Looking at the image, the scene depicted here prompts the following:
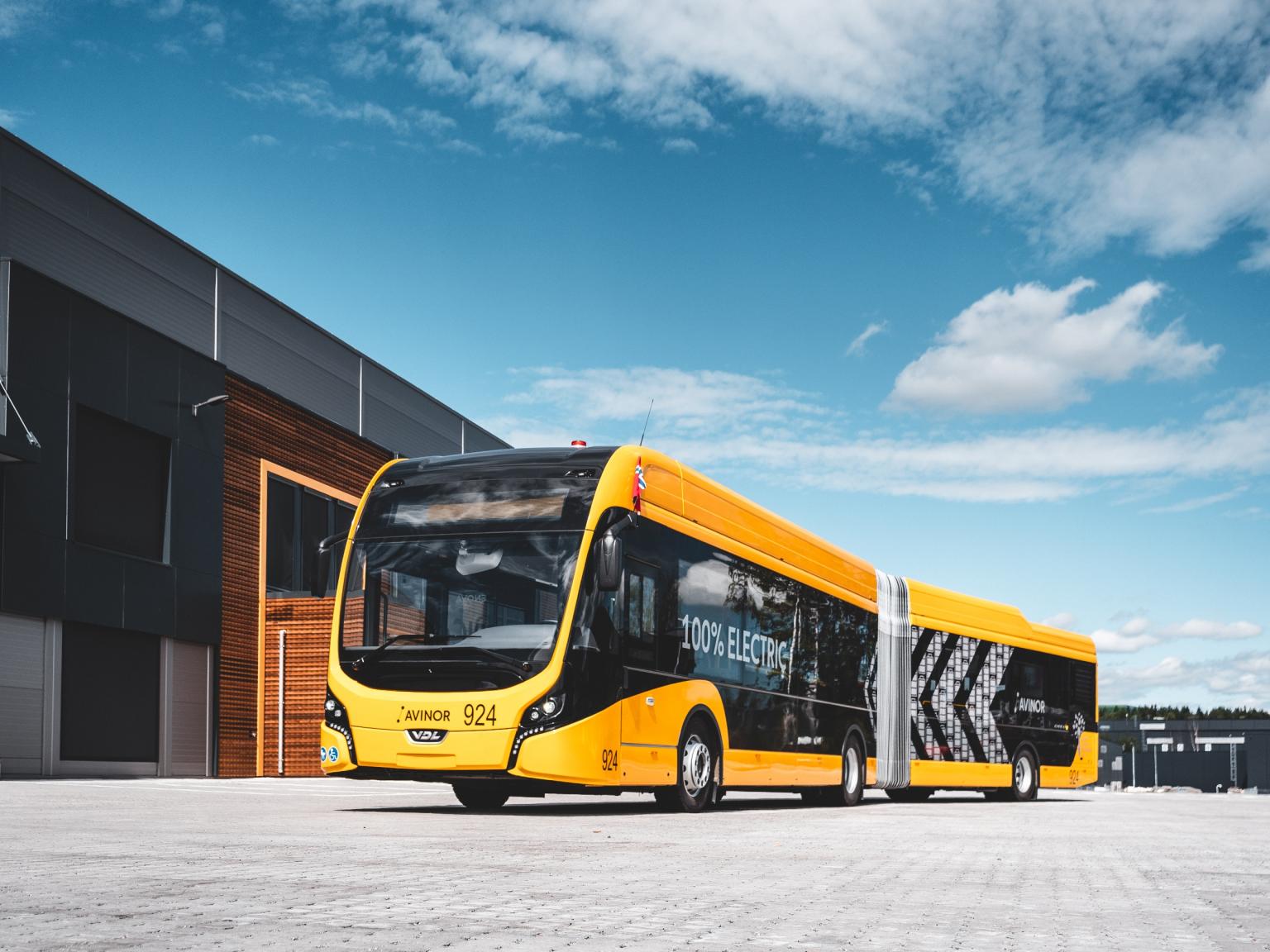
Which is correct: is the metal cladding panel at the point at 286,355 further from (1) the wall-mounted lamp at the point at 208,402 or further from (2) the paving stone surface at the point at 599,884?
(2) the paving stone surface at the point at 599,884

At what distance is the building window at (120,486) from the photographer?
26.8m

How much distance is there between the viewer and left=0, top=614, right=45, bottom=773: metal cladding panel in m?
24.6

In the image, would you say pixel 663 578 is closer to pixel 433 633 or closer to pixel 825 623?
pixel 433 633

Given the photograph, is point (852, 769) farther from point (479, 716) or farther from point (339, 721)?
point (339, 721)

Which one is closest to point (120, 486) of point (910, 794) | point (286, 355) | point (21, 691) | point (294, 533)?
point (21, 691)

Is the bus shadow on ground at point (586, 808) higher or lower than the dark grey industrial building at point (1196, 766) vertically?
higher

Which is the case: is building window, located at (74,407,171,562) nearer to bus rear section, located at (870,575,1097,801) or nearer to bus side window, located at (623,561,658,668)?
Answer: bus rear section, located at (870,575,1097,801)

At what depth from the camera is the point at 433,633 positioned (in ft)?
44.8

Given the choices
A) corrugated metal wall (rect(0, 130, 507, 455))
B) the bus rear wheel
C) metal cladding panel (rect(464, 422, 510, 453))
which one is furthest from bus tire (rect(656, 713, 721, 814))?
metal cladding panel (rect(464, 422, 510, 453))

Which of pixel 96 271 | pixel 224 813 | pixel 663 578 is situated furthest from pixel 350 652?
pixel 96 271

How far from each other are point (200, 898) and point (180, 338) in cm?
2537

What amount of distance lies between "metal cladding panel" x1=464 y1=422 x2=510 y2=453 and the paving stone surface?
3192 centimetres

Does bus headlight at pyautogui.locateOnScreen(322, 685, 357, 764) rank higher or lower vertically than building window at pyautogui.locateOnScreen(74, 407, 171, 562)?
lower

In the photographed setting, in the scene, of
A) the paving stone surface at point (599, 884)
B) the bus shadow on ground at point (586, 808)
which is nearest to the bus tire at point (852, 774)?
the bus shadow on ground at point (586, 808)
